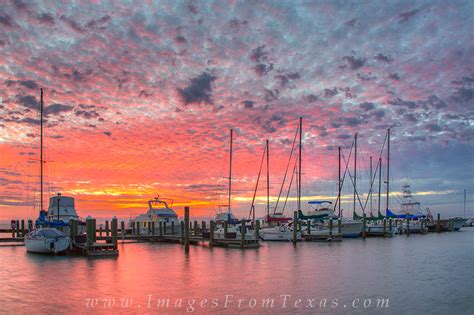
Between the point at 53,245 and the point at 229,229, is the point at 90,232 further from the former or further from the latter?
the point at 229,229

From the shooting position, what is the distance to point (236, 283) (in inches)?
961

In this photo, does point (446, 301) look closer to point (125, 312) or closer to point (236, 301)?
point (236, 301)

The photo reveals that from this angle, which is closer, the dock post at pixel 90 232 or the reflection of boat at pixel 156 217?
the dock post at pixel 90 232

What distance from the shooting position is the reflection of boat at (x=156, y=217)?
202ft

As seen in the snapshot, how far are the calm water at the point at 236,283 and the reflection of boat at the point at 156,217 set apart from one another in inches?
910

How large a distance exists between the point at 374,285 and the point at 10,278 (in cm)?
2070

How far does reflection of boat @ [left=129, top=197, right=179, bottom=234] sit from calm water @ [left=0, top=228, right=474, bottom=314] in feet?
75.8

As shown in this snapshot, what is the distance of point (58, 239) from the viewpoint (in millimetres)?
37281

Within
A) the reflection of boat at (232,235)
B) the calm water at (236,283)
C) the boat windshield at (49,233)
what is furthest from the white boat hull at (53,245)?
the reflection of boat at (232,235)

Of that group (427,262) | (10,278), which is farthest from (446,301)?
(10,278)

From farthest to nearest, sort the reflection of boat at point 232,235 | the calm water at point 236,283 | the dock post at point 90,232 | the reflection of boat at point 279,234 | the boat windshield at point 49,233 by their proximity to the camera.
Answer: the reflection of boat at point 279,234, the reflection of boat at point 232,235, the boat windshield at point 49,233, the dock post at point 90,232, the calm water at point 236,283

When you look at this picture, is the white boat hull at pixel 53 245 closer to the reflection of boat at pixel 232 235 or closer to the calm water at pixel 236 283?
the calm water at pixel 236 283

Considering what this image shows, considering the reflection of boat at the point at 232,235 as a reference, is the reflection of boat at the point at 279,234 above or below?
below

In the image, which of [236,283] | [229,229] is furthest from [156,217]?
[236,283]
